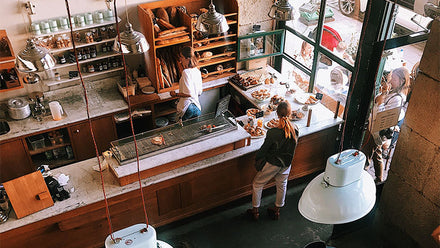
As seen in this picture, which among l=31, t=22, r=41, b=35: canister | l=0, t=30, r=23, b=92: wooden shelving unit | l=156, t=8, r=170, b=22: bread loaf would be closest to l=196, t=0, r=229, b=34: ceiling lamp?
l=156, t=8, r=170, b=22: bread loaf

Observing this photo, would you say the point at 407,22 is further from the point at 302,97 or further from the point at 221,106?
the point at 221,106

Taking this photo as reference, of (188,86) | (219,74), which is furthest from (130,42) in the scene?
(219,74)

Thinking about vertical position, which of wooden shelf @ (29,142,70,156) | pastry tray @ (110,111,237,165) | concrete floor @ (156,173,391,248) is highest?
pastry tray @ (110,111,237,165)

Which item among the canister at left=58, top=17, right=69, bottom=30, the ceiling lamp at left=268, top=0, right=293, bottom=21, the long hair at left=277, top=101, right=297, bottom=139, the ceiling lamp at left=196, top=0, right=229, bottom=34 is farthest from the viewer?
the canister at left=58, top=17, right=69, bottom=30

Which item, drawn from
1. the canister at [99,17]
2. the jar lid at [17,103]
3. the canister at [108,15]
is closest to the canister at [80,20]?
the canister at [99,17]

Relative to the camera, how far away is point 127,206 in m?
4.84

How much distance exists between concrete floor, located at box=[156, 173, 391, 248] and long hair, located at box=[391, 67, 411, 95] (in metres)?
1.62

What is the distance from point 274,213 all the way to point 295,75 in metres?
2.58

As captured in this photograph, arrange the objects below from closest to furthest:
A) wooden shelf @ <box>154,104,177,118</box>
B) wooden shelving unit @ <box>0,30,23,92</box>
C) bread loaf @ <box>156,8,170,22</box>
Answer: wooden shelving unit @ <box>0,30,23,92</box>
bread loaf @ <box>156,8,170,22</box>
wooden shelf @ <box>154,104,177,118</box>

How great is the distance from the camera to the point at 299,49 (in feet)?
22.1

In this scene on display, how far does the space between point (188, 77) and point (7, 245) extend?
2930mm

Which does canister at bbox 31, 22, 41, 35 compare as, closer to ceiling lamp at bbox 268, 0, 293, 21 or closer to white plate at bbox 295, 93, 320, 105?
ceiling lamp at bbox 268, 0, 293, 21

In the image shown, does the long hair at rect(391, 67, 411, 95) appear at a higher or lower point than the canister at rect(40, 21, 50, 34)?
lower

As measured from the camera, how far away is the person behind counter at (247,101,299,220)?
4.74 m
